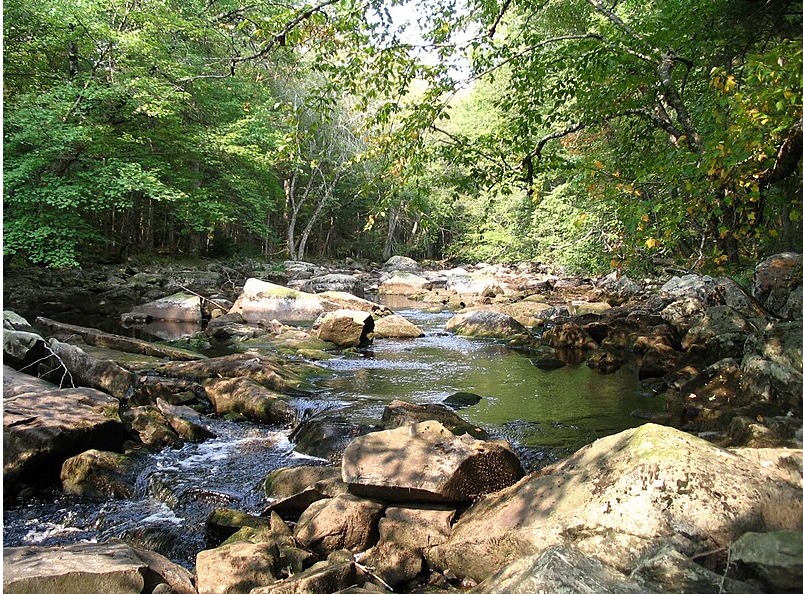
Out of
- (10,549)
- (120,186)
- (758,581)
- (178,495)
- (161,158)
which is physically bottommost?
(178,495)

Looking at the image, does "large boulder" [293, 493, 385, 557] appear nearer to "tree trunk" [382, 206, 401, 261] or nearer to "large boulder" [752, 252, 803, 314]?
"large boulder" [752, 252, 803, 314]

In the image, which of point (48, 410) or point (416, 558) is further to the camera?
point (48, 410)

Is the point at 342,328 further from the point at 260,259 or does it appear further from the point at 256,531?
the point at 260,259

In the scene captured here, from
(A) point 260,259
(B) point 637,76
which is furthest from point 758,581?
(A) point 260,259

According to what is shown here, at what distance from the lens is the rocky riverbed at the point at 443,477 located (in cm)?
304

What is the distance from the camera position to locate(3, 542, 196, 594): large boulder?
3.00 meters

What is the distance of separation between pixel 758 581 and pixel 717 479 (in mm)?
811

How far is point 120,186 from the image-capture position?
1680 centimetres

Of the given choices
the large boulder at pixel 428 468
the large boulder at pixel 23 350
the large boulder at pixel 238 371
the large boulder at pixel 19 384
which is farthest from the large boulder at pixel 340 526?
the large boulder at pixel 23 350

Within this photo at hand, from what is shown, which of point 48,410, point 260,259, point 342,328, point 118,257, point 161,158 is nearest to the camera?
point 48,410

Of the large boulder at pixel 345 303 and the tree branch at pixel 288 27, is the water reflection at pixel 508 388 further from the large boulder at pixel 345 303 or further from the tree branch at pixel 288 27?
the tree branch at pixel 288 27

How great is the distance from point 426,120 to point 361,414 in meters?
3.69

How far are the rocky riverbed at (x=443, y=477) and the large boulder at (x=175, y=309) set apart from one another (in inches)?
182

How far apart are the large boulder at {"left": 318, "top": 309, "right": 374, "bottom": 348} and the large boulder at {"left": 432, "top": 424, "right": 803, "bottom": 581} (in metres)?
8.39
